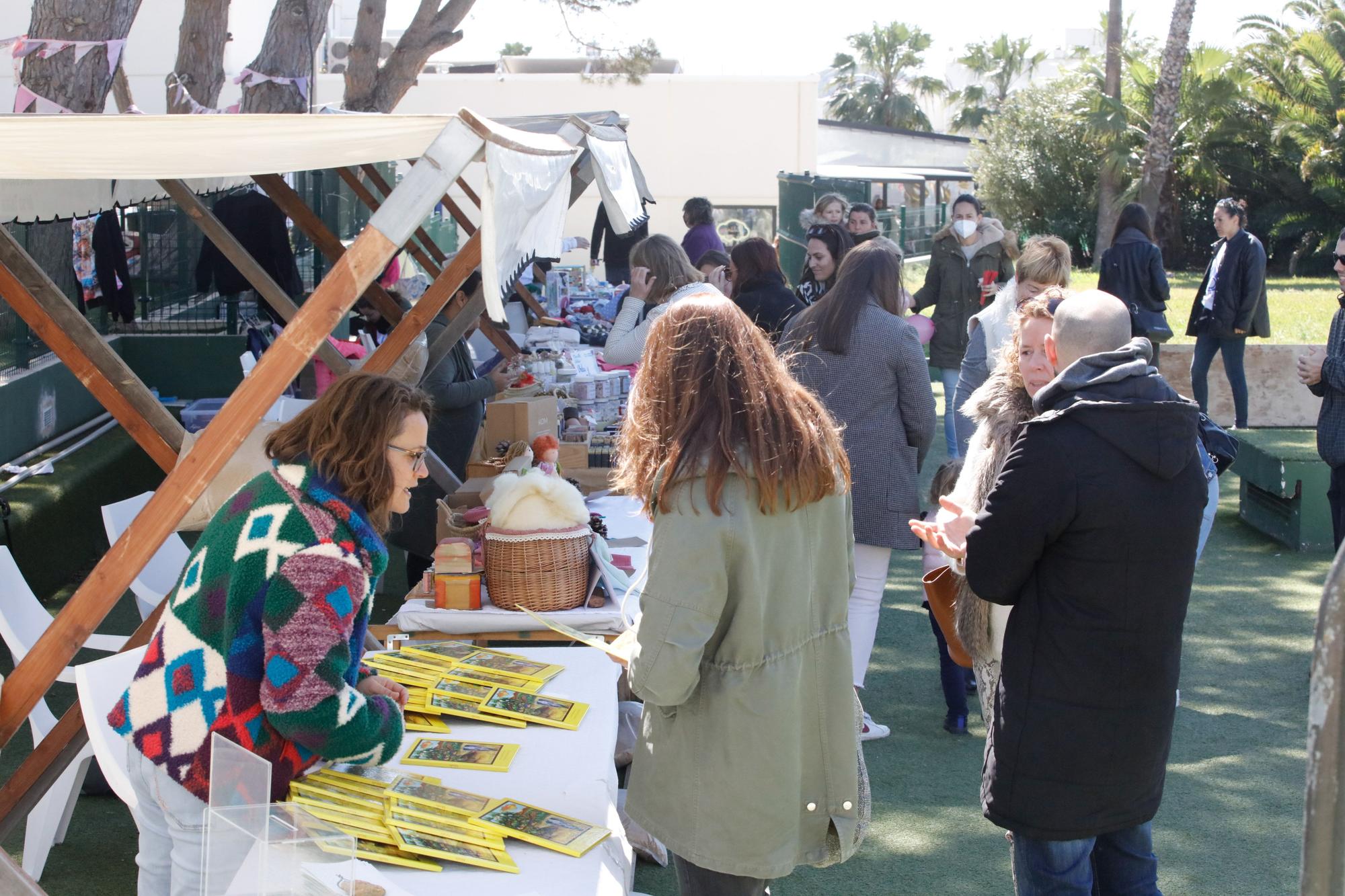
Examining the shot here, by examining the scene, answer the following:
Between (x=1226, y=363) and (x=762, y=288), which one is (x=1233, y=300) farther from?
(x=762, y=288)

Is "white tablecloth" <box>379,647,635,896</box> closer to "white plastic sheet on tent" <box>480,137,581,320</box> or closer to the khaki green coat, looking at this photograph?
the khaki green coat

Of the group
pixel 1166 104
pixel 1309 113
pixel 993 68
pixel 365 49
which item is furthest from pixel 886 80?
pixel 365 49

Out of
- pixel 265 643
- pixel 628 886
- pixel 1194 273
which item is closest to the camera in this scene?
pixel 265 643

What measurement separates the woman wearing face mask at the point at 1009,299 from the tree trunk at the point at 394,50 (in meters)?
7.34

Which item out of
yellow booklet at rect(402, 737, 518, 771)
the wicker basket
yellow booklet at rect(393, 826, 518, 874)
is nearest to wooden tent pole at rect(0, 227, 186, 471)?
the wicker basket

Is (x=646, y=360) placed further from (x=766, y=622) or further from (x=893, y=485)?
(x=893, y=485)

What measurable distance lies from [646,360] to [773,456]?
1.07 ft

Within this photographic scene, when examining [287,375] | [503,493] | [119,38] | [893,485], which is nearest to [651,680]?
[287,375]

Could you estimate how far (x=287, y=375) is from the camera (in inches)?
104

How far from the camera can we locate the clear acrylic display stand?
5.00ft

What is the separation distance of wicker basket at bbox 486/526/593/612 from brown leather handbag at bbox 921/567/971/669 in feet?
3.65

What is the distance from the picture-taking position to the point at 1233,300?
28.5 ft

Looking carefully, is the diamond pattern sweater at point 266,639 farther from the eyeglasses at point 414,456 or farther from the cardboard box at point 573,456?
the cardboard box at point 573,456

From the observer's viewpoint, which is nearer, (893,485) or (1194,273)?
(893,485)
